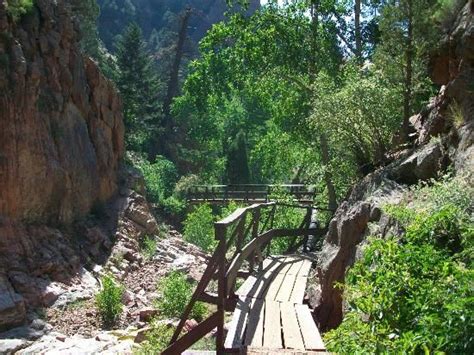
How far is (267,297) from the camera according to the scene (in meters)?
7.47

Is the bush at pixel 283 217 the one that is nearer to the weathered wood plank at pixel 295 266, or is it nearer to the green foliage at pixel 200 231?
the green foliage at pixel 200 231

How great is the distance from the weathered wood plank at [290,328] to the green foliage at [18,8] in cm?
1247

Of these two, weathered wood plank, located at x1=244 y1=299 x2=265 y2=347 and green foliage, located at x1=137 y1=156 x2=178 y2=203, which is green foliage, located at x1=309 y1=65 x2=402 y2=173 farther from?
green foliage, located at x1=137 y1=156 x2=178 y2=203

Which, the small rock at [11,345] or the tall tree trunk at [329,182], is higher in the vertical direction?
the tall tree trunk at [329,182]

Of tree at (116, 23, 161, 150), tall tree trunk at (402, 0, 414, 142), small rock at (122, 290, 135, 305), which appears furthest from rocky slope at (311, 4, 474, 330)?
tree at (116, 23, 161, 150)

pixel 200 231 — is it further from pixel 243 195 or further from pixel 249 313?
pixel 249 313

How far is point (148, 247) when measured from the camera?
19.3 metres

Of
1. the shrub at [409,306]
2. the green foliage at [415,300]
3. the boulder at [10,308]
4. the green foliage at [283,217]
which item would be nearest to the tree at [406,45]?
the green foliage at [415,300]

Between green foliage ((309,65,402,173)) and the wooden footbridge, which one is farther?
green foliage ((309,65,402,173))

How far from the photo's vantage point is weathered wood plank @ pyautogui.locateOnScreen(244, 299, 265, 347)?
18.0 feet

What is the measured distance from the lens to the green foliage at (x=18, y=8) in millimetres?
15261

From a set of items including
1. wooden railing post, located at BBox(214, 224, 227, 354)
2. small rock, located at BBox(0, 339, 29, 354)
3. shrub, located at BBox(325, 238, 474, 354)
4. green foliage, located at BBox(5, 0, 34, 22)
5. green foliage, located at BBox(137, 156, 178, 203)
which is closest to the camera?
shrub, located at BBox(325, 238, 474, 354)

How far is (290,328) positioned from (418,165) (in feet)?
10.6

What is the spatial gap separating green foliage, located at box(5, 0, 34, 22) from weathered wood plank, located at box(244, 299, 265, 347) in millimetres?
12198
